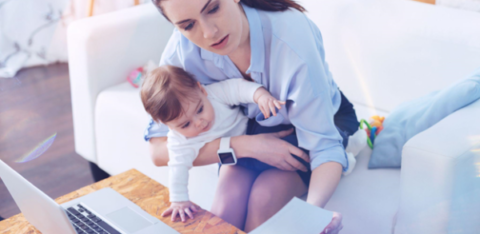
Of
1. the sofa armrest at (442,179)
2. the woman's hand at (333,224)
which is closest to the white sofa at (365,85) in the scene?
the sofa armrest at (442,179)

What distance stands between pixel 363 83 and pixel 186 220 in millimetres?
921

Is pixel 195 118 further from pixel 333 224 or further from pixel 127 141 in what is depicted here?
pixel 127 141

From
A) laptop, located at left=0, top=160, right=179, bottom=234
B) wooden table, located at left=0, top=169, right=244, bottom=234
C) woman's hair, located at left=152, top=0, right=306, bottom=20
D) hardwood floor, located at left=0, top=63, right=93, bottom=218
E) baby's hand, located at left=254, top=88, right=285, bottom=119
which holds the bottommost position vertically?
hardwood floor, located at left=0, top=63, right=93, bottom=218

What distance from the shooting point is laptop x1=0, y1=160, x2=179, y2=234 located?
2.69ft

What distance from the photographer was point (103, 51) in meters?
1.80

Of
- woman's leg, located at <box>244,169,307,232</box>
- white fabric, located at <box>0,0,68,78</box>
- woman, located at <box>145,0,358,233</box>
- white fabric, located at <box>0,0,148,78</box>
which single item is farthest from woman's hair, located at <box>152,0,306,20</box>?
white fabric, located at <box>0,0,68,78</box>

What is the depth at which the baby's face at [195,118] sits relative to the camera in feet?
3.93

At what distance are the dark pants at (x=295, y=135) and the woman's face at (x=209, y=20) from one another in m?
0.33

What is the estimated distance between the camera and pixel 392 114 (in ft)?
4.69

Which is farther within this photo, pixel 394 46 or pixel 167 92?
pixel 394 46

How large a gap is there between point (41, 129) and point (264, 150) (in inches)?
69.5

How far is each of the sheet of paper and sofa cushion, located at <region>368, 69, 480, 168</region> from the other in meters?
0.50

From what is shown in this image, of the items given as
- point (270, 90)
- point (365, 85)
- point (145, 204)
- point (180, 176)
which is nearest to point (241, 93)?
point (270, 90)

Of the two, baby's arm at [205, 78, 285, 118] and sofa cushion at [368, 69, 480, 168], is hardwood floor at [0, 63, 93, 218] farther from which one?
sofa cushion at [368, 69, 480, 168]
